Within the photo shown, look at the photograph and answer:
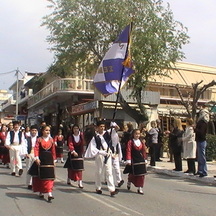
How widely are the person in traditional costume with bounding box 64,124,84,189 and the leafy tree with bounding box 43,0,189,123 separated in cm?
1093

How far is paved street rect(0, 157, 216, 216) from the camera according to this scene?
7125 mm

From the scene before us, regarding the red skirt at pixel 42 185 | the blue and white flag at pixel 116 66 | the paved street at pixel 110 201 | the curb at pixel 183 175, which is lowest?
the paved street at pixel 110 201

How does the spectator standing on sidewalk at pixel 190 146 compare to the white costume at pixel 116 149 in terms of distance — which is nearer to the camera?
the white costume at pixel 116 149

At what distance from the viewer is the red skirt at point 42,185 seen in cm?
807

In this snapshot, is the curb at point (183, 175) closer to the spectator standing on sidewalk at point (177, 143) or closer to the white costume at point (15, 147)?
the spectator standing on sidewalk at point (177, 143)

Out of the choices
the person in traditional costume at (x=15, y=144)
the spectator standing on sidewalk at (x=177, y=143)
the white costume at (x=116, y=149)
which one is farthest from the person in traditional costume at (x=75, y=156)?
the spectator standing on sidewalk at (x=177, y=143)

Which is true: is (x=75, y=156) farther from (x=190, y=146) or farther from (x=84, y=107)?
(x=84, y=107)

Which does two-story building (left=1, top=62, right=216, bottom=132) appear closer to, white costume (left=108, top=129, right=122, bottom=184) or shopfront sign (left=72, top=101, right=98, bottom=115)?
shopfront sign (left=72, top=101, right=98, bottom=115)

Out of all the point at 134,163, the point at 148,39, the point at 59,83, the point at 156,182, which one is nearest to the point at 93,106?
the point at 59,83

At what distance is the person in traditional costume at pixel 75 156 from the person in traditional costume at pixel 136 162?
1.35m

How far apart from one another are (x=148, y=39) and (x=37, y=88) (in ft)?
93.0

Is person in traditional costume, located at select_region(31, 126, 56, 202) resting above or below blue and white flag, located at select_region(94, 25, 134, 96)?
below

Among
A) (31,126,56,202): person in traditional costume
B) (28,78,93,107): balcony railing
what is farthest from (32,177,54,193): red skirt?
(28,78,93,107): balcony railing

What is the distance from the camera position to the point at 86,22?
2078cm
